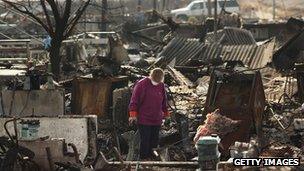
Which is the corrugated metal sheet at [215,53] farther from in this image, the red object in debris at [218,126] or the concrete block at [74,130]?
the concrete block at [74,130]

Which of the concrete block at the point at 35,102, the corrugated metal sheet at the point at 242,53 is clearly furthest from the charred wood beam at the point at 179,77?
the concrete block at the point at 35,102

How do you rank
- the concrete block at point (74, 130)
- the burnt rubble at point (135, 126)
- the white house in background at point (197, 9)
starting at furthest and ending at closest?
the white house in background at point (197, 9), the concrete block at point (74, 130), the burnt rubble at point (135, 126)

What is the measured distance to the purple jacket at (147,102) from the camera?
9.74 m

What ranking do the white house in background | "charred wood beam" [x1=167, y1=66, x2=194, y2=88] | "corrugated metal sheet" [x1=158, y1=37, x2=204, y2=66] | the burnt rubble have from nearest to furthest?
the burnt rubble
"charred wood beam" [x1=167, y1=66, x2=194, y2=88]
"corrugated metal sheet" [x1=158, y1=37, x2=204, y2=66]
the white house in background

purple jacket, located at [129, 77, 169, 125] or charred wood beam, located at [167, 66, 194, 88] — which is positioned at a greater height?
purple jacket, located at [129, 77, 169, 125]

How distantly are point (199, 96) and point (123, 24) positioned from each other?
70.6 feet

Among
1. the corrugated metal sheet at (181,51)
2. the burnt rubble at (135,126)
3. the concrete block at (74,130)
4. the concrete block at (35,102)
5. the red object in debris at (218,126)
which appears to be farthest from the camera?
the corrugated metal sheet at (181,51)

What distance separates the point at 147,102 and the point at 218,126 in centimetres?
136

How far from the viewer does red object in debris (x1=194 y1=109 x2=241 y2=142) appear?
1018 centimetres

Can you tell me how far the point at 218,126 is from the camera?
10328 mm

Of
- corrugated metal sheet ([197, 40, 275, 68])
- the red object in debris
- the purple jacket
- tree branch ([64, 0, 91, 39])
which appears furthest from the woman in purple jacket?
corrugated metal sheet ([197, 40, 275, 68])

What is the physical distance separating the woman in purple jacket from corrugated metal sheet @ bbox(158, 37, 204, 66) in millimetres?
11607

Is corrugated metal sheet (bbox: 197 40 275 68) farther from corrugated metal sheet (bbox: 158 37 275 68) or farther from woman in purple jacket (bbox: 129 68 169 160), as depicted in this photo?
woman in purple jacket (bbox: 129 68 169 160)

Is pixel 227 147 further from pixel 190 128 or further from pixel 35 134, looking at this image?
pixel 35 134
